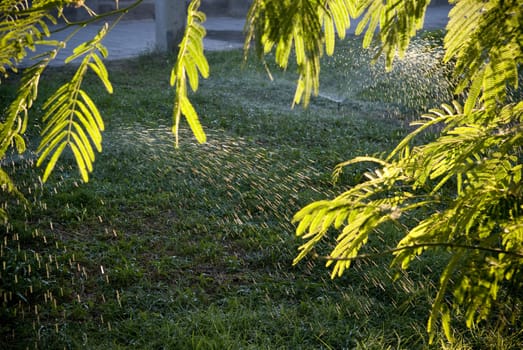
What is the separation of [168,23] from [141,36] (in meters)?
3.35

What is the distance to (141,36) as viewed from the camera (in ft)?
47.8

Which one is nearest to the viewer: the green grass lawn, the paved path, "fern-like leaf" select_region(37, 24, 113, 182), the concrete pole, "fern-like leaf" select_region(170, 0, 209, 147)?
"fern-like leaf" select_region(170, 0, 209, 147)

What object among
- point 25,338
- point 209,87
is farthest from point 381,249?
point 209,87

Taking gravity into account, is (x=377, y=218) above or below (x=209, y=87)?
above

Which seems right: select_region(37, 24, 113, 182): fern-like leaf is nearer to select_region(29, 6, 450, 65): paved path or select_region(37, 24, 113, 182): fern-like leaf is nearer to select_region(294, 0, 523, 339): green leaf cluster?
select_region(294, 0, 523, 339): green leaf cluster

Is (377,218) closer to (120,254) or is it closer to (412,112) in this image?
(120,254)

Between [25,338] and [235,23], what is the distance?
48.7 feet

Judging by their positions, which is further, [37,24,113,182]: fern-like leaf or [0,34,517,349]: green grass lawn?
[0,34,517,349]: green grass lawn

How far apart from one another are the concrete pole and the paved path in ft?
1.07

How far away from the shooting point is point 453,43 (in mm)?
1829

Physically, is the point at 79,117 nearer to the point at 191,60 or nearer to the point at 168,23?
A: the point at 191,60

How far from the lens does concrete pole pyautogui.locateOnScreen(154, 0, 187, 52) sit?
11.4m

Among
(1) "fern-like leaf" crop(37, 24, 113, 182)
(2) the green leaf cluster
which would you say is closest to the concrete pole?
(2) the green leaf cluster

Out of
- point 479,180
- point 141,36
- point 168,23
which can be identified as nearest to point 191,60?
point 479,180
